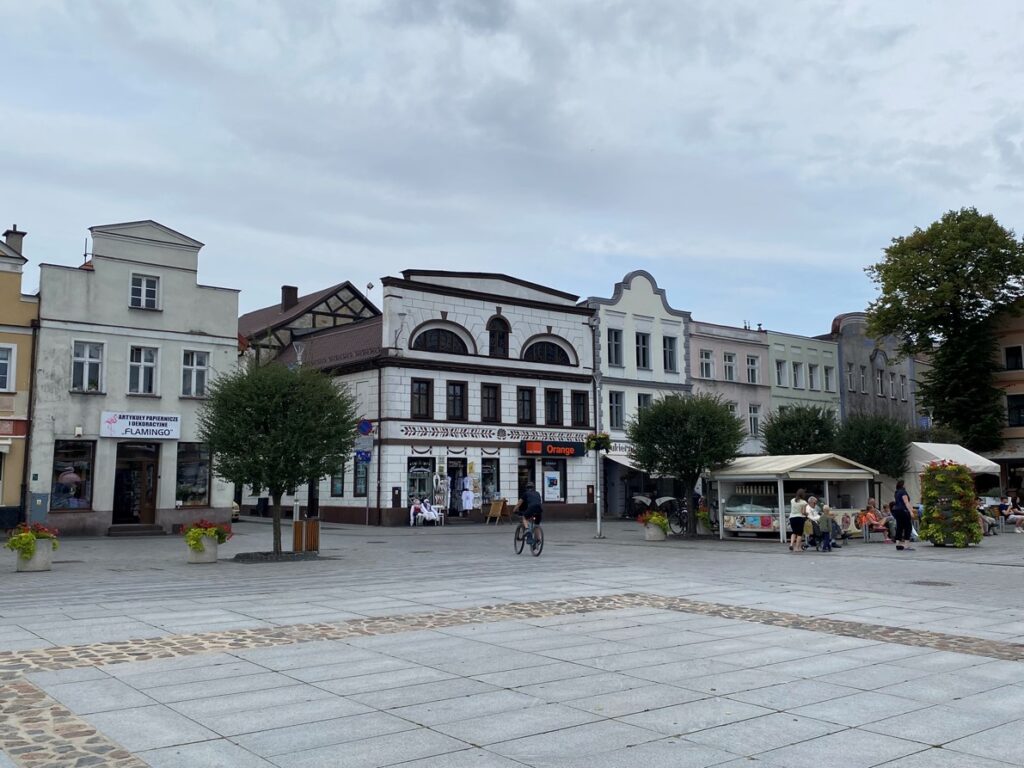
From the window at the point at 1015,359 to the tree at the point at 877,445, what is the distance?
17.1m

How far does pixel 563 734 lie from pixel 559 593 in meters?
8.53

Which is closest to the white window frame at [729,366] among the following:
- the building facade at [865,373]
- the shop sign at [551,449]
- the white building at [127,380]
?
the building facade at [865,373]

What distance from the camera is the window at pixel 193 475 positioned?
32.5 m

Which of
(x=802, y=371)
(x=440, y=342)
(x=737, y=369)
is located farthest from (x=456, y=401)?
(x=802, y=371)

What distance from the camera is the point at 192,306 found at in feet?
109

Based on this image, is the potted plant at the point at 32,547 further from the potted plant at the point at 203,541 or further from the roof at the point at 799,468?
the roof at the point at 799,468

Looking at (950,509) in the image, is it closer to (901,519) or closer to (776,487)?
(901,519)

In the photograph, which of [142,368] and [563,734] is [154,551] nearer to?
[142,368]

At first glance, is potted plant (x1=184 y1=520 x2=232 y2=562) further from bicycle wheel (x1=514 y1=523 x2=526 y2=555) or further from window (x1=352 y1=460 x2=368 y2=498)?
window (x1=352 y1=460 x2=368 y2=498)

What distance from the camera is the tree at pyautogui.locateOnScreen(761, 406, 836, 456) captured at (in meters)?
38.3

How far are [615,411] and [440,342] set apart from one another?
10.8 m

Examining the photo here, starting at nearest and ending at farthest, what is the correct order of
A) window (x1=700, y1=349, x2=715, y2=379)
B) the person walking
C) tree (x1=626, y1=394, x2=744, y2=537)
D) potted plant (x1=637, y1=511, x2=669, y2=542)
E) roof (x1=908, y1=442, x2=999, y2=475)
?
1. the person walking
2. potted plant (x1=637, y1=511, x2=669, y2=542)
3. tree (x1=626, y1=394, x2=744, y2=537)
4. roof (x1=908, y1=442, x2=999, y2=475)
5. window (x1=700, y1=349, x2=715, y2=379)

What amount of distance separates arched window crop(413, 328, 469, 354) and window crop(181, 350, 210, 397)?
967 centimetres

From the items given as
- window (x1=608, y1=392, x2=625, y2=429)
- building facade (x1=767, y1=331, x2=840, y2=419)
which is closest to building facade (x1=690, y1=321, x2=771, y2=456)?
building facade (x1=767, y1=331, x2=840, y2=419)
